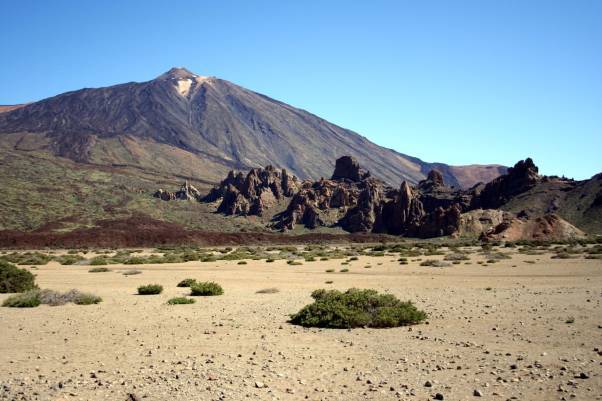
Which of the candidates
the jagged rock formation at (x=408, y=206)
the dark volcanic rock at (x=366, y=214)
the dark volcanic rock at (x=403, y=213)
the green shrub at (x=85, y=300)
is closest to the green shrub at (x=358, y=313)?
the green shrub at (x=85, y=300)

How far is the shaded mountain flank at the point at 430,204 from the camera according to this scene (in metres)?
82.1

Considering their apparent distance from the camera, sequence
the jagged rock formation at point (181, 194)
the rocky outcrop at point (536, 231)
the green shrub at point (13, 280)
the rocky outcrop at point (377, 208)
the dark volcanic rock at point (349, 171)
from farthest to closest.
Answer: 1. the dark volcanic rock at point (349, 171)
2. the jagged rock formation at point (181, 194)
3. the rocky outcrop at point (377, 208)
4. the rocky outcrop at point (536, 231)
5. the green shrub at point (13, 280)

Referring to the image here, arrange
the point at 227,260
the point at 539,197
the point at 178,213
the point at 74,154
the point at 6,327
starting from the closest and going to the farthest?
1. the point at 6,327
2. the point at 227,260
3. the point at 539,197
4. the point at 178,213
5. the point at 74,154

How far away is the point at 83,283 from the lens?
2580 centimetres

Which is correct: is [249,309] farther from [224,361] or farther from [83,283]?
→ [83,283]

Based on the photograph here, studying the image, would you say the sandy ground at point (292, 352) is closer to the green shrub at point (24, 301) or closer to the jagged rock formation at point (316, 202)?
the green shrub at point (24, 301)

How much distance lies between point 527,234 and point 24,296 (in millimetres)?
66312

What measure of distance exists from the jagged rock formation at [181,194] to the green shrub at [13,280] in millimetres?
105908

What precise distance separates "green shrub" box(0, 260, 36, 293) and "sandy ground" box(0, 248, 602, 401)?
5.46 m

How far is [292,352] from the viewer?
1032 cm

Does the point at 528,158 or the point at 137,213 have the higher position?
the point at 528,158

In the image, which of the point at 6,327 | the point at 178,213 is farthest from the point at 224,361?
the point at 178,213

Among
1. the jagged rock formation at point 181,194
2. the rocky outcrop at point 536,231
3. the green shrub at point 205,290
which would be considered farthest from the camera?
the jagged rock formation at point 181,194

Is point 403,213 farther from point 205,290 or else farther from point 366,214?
point 205,290
